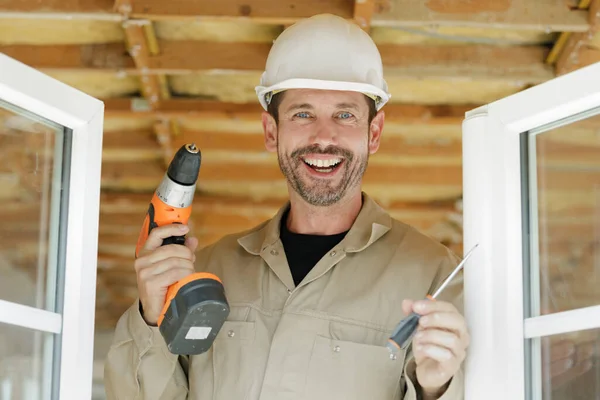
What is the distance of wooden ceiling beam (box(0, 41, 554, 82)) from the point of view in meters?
4.13

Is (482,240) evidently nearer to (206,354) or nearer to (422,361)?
(422,361)

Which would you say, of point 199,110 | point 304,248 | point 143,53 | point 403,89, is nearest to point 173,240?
point 304,248

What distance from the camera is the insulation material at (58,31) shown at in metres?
4.01

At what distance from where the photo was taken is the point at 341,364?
6.73 feet

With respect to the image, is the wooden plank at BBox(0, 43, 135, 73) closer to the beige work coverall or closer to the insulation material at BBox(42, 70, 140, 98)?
the insulation material at BBox(42, 70, 140, 98)

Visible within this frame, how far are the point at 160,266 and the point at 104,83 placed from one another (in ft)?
9.21

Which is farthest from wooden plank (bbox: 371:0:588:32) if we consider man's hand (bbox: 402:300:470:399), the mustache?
man's hand (bbox: 402:300:470:399)

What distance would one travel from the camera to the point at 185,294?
1861mm

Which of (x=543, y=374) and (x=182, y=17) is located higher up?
(x=182, y=17)

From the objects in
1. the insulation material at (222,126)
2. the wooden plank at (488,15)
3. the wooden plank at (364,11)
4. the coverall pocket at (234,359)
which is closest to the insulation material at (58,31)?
the insulation material at (222,126)

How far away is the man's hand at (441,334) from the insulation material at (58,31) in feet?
9.04

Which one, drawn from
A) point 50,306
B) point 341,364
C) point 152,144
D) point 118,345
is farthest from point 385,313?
point 152,144

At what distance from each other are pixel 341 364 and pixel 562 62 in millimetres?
2485

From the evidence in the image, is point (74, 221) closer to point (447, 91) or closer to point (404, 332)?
point (404, 332)
